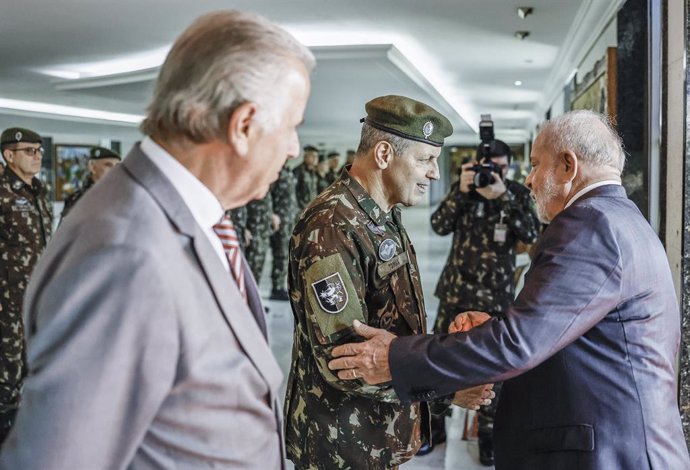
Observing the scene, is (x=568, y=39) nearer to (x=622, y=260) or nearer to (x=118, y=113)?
(x=622, y=260)

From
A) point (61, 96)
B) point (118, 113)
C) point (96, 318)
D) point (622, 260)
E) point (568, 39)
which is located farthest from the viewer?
point (118, 113)

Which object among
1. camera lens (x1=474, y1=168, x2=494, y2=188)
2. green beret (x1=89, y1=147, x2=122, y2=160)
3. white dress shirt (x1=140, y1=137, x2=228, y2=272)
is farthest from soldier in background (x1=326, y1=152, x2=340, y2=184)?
white dress shirt (x1=140, y1=137, x2=228, y2=272)

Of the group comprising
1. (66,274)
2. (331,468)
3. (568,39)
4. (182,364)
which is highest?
(568,39)

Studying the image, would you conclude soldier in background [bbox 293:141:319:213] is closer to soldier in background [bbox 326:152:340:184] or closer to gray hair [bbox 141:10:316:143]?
soldier in background [bbox 326:152:340:184]

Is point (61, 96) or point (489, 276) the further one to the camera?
point (61, 96)

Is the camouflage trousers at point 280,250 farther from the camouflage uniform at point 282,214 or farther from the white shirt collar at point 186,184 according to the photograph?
the white shirt collar at point 186,184

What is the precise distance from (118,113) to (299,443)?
13.1 metres

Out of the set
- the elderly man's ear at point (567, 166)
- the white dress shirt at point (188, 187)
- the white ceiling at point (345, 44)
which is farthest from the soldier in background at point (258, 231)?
the white dress shirt at point (188, 187)

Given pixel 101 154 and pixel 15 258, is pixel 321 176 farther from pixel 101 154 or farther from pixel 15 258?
pixel 15 258

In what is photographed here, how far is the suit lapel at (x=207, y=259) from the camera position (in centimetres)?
90

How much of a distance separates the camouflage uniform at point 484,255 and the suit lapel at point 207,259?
2.77m

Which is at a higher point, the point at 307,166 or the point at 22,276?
the point at 307,166

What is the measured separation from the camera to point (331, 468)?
5.83 ft

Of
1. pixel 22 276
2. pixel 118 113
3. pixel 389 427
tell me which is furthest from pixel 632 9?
pixel 118 113
